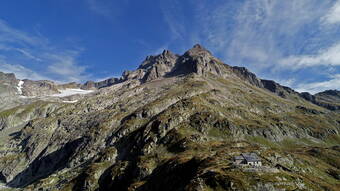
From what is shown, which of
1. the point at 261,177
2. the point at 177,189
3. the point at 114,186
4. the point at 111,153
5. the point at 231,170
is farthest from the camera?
the point at 111,153

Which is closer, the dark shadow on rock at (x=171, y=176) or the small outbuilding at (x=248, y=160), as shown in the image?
the small outbuilding at (x=248, y=160)

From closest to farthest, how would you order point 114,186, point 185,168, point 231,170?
point 231,170
point 185,168
point 114,186

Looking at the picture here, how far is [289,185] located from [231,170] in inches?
756

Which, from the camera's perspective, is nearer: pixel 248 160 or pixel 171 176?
pixel 248 160

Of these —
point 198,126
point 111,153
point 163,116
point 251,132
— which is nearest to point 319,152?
point 251,132

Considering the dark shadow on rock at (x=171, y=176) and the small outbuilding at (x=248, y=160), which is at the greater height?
the small outbuilding at (x=248, y=160)

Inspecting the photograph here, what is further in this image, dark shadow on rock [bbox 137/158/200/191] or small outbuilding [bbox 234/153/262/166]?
dark shadow on rock [bbox 137/158/200/191]

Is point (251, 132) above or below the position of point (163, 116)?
below

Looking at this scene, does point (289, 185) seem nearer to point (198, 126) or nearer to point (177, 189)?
point (177, 189)

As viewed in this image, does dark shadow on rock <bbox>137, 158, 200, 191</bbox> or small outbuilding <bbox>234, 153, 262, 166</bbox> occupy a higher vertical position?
small outbuilding <bbox>234, 153, 262, 166</bbox>

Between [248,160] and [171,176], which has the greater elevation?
[248,160]

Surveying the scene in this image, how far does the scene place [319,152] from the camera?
528 feet

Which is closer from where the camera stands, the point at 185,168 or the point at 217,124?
the point at 185,168

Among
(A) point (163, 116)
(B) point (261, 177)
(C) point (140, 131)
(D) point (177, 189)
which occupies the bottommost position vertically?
(D) point (177, 189)
